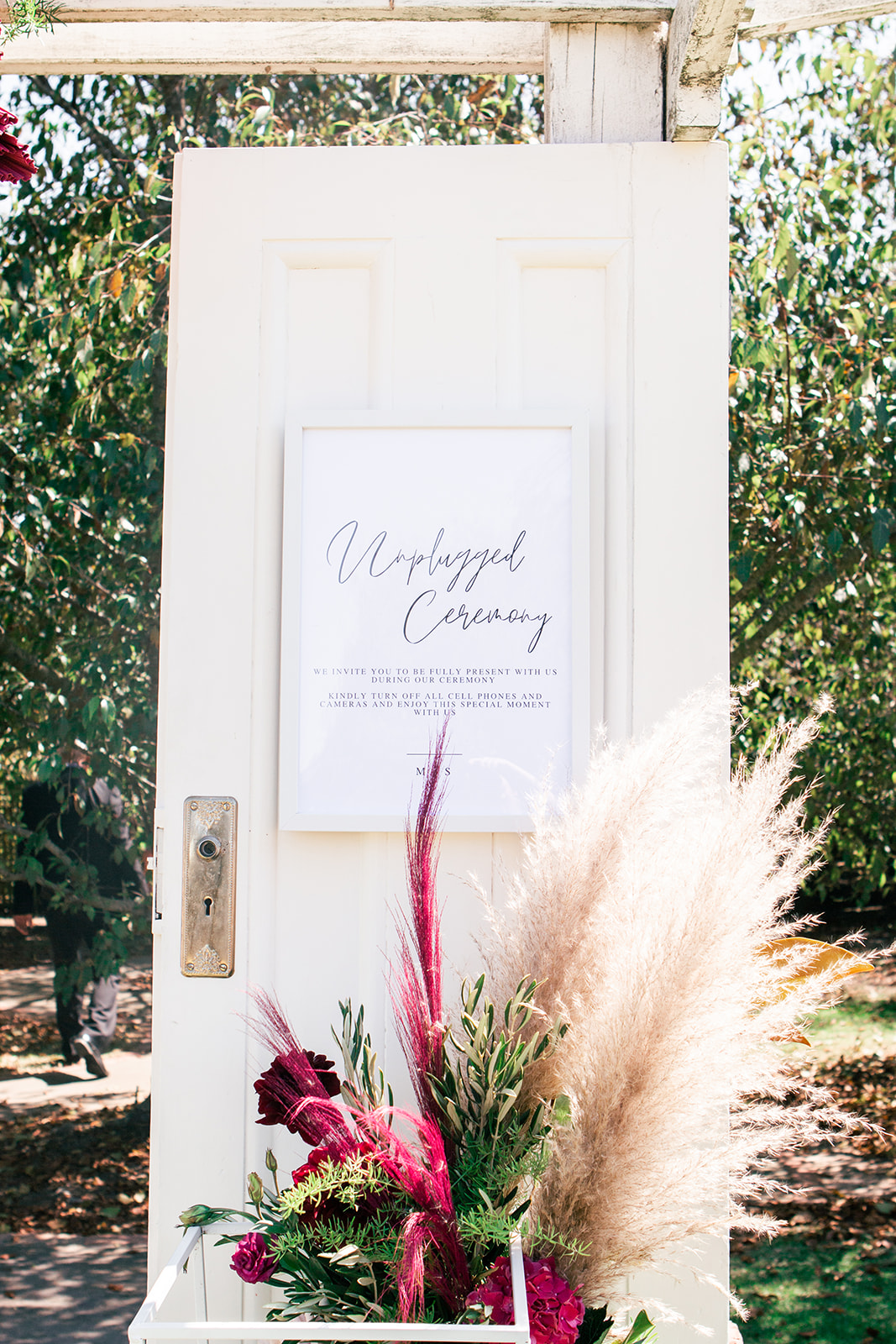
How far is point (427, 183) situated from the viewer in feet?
4.84

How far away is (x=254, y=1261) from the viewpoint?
1064 mm

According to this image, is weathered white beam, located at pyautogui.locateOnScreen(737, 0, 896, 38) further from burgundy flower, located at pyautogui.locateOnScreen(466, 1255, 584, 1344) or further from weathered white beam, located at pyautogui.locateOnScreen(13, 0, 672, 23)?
burgundy flower, located at pyautogui.locateOnScreen(466, 1255, 584, 1344)

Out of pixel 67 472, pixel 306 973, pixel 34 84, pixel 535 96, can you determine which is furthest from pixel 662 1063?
pixel 34 84

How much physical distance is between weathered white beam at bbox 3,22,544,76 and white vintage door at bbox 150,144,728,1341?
279mm

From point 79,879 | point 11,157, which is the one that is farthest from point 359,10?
point 79,879

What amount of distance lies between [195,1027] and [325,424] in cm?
84

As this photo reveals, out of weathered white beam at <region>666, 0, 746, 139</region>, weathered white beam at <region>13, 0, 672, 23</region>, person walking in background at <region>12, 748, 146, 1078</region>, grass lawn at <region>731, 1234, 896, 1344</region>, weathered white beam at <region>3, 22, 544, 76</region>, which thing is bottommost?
grass lawn at <region>731, 1234, 896, 1344</region>

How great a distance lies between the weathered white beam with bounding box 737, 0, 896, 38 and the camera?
1459mm

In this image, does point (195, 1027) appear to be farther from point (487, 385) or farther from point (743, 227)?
point (743, 227)

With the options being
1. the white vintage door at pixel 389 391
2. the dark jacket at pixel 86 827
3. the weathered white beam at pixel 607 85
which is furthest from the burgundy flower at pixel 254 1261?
the dark jacket at pixel 86 827

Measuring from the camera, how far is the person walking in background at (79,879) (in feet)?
10.2

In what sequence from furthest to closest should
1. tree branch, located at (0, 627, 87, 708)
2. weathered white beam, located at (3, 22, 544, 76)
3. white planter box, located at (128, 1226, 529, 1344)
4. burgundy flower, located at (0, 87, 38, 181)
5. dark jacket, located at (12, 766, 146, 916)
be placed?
1. tree branch, located at (0, 627, 87, 708)
2. dark jacket, located at (12, 766, 146, 916)
3. weathered white beam, located at (3, 22, 544, 76)
4. burgundy flower, located at (0, 87, 38, 181)
5. white planter box, located at (128, 1226, 529, 1344)

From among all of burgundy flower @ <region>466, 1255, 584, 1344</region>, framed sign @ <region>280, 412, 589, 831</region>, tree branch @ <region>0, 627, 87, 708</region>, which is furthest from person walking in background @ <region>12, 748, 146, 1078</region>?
burgundy flower @ <region>466, 1255, 584, 1344</region>

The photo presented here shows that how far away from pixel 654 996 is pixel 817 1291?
249cm
